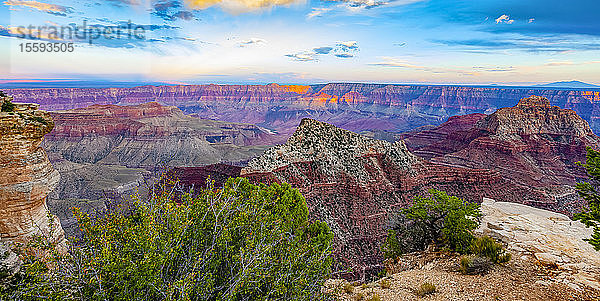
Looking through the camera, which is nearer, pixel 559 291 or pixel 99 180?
pixel 559 291

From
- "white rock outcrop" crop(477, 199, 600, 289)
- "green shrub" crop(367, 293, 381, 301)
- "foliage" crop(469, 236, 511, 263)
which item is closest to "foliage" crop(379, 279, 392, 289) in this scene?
"green shrub" crop(367, 293, 381, 301)

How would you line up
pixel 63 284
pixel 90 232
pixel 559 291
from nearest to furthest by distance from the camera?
pixel 63 284, pixel 90 232, pixel 559 291

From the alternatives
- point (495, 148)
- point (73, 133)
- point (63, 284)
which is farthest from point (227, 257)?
point (73, 133)

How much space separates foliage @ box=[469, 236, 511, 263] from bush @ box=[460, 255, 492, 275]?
1.91 feet

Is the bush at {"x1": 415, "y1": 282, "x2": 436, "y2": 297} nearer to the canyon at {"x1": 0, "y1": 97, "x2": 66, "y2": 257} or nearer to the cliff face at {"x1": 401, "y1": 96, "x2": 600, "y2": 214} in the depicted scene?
the canyon at {"x1": 0, "y1": 97, "x2": 66, "y2": 257}

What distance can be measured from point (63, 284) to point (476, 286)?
47.2 feet

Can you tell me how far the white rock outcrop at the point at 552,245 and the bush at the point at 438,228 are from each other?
91.7 inches

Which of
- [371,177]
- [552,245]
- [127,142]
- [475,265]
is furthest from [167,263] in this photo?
[127,142]

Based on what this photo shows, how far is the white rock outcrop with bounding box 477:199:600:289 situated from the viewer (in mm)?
12410

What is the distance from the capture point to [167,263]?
7.16m

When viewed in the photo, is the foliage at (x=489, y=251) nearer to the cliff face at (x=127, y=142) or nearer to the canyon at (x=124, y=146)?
the canyon at (x=124, y=146)

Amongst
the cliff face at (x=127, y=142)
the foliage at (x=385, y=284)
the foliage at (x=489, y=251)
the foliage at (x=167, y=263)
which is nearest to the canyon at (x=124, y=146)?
the cliff face at (x=127, y=142)

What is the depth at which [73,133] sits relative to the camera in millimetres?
122062

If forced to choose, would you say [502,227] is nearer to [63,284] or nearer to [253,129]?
[63,284]
